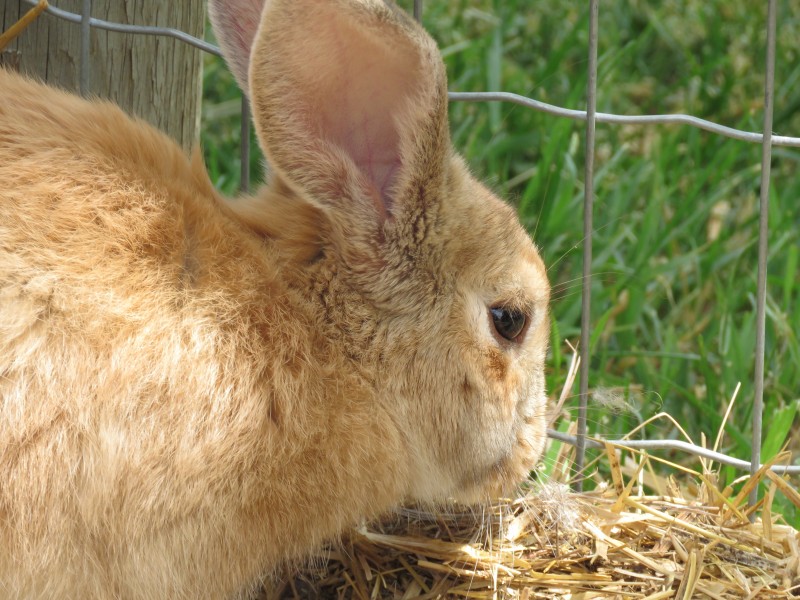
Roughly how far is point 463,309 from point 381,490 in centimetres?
44

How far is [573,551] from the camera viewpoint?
3.02 meters

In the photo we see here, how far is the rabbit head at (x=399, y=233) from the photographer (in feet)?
8.11

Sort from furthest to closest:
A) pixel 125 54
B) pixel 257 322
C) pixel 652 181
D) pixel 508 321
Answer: pixel 652 181
pixel 125 54
pixel 508 321
pixel 257 322

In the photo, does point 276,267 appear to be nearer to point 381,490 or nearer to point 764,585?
point 381,490

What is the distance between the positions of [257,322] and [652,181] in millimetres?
2517

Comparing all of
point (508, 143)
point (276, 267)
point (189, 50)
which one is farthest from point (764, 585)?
point (508, 143)

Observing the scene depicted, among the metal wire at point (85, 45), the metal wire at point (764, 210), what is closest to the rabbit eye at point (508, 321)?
the metal wire at point (764, 210)

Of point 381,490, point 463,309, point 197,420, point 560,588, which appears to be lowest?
point 560,588

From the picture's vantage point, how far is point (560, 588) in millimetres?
2920

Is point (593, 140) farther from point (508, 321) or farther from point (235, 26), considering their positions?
point (235, 26)

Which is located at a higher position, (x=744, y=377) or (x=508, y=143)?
(x=508, y=143)

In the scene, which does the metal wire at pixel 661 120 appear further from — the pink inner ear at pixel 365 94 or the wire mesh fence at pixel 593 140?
the pink inner ear at pixel 365 94

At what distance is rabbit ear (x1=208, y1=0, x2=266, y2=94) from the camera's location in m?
2.79

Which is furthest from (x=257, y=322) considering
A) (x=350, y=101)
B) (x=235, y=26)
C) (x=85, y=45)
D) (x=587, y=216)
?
(x=85, y=45)
